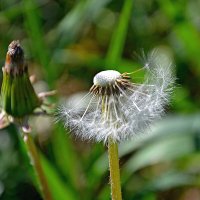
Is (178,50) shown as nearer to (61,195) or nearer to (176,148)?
(176,148)

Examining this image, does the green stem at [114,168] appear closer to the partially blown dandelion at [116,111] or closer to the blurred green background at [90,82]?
the partially blown dandelion at [116,111]

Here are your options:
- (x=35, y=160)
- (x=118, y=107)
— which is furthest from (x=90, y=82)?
(x=118, y=107)

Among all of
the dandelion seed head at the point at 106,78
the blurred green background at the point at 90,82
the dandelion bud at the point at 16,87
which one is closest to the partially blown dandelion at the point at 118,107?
the dandelion seed head at the point at 106,78

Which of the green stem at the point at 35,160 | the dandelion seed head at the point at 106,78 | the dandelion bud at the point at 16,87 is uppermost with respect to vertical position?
the dandelion bud at the point at 16,87

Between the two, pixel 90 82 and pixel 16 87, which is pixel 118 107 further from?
pixel 90 82

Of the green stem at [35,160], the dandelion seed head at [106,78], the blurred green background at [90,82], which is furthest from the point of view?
the blurred green background at [90,82]

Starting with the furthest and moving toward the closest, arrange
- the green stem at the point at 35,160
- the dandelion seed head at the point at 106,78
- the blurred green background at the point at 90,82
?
the blurred green background at the point at 90,82
the green stem at the point at 35,160
the dandelion seed head at the point at 106,78

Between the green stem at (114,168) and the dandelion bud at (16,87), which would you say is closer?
the green stem at (114,168)
